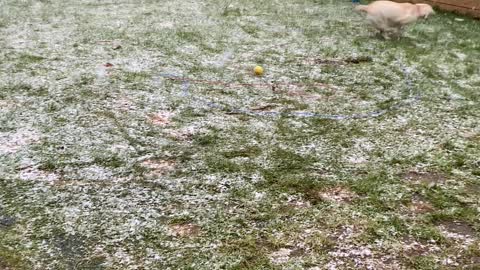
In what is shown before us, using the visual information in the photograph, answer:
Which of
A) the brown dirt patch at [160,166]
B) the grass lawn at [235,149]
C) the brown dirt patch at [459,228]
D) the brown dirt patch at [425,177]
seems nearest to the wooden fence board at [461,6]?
the grass lawn at [235,149]

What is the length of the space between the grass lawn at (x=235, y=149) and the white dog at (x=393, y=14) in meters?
0.14

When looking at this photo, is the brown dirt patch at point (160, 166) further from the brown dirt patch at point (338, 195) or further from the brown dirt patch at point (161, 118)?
the brown dirt patch at point (338, 195)

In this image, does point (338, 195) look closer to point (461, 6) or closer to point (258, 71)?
point (258, 71)

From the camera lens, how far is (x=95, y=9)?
4.41 meters

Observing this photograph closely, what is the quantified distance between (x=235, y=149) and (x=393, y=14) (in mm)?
1906

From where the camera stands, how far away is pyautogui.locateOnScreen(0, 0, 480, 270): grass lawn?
159 cm

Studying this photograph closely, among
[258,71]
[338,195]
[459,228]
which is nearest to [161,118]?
[258,71]

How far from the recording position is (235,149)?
2.18 metres

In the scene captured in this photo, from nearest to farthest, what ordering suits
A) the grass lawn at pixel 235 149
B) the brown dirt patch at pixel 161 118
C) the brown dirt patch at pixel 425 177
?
the grass lawn at pixel 235 149 < the brown dirt patch at pixel 425 177 < the brown dirt patch at pixel 161 118

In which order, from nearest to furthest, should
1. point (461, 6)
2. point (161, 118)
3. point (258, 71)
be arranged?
point (161, 118) < point (258, 71) < point (461, 6)

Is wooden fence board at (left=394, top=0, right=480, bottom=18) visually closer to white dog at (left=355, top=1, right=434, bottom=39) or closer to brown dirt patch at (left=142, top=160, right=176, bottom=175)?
white dog at (left=355, top=1, right=434, bottom=39)

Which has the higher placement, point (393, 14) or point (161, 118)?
point (393, 14)

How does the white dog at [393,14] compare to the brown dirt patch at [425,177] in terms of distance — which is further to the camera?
the white dog at [393,14]

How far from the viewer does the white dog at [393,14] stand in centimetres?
352
